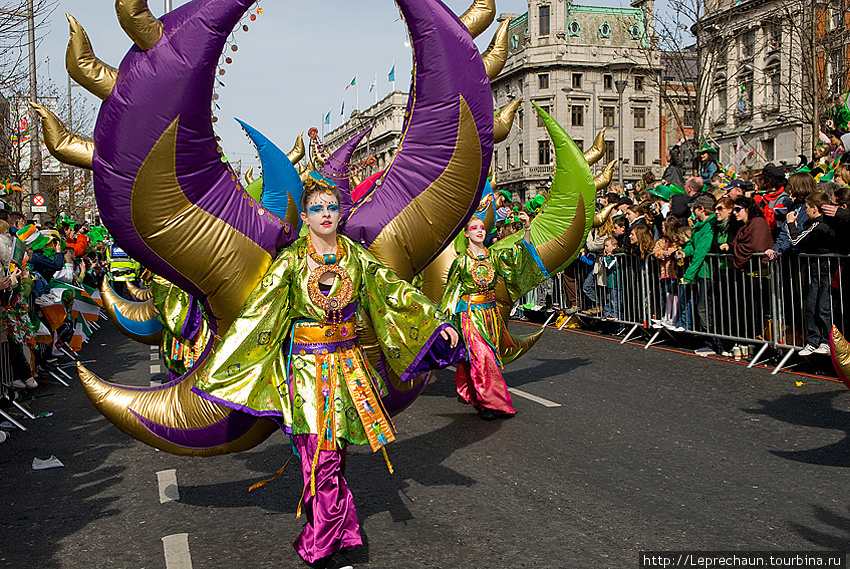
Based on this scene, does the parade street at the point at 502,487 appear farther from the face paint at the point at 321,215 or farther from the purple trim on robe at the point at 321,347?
the face paint at the point at 321,215

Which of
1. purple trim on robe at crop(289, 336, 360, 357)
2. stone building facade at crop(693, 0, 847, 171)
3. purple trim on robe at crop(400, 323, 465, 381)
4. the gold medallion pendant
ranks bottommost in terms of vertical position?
purple trim on robe at crop(400, 323, 465, 381)

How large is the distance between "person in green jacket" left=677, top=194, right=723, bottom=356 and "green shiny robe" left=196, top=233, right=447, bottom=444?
6599 millimetres

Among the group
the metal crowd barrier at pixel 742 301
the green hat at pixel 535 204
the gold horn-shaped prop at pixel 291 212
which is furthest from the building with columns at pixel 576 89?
the gold horn-shaped prop at pixel 291 212

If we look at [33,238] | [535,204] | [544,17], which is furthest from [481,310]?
[544,17]

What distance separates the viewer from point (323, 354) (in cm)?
408

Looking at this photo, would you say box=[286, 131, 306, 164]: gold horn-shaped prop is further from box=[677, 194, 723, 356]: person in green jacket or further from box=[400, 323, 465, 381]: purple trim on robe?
box=[677, 194, 723, 356]: person in green jacket

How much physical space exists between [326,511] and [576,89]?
62048mm

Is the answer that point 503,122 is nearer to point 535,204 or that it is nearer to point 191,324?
point 191,324

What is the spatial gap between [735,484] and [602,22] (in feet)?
215

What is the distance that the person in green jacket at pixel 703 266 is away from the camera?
10023 mm

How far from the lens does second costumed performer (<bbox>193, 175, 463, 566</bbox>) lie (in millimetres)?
3906

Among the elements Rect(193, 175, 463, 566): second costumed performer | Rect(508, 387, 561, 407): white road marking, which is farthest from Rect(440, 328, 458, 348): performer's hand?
Rect(508, 387, 561, 407): white road marking

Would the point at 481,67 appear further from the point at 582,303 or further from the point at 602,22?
the point at 602,22

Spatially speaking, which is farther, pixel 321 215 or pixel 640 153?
pixel 640 153
